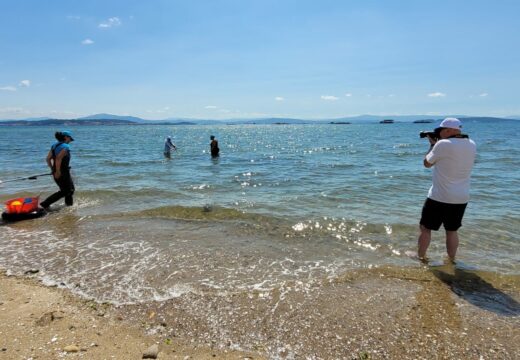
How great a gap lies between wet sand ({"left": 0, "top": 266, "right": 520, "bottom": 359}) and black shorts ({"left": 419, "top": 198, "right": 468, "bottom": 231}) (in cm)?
92

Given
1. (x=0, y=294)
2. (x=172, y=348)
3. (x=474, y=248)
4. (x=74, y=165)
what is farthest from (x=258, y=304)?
(x=74, y=165)

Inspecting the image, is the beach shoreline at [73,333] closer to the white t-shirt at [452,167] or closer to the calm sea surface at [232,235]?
the calm sea surface at [232,235]

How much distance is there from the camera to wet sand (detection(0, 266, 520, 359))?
364 cm

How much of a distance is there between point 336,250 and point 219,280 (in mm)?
2459

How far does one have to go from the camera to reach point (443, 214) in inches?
222

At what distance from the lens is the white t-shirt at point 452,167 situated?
530 cm

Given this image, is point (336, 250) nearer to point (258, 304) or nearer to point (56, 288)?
point (258, 304)

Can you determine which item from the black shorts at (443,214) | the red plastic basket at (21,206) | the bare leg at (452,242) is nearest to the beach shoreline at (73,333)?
the black shorts at (443,214)

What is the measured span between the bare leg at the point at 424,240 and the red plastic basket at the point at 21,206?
30.1 feet

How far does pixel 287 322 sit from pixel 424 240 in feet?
10.4

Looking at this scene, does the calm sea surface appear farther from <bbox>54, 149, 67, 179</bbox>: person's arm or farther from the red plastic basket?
<bbox>54, 149, 67, 179</bbox>: person's arm

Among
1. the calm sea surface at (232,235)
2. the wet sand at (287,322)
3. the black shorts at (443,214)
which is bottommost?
the calm sea surface at (232,235)

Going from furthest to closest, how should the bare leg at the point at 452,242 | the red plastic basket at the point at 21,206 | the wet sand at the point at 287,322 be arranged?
the red plastic basket at the point at 21,206, the bare leg at the point at 452,242, the wet sand at the point at 287,322

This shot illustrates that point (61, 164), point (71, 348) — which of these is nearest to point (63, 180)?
point (61, 164)
